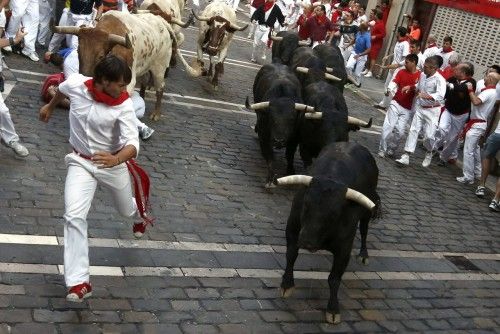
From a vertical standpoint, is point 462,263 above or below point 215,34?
below

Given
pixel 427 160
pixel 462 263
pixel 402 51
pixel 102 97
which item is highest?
pixel 102 97

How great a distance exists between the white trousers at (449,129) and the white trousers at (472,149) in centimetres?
72

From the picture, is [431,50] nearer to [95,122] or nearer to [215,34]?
[215,34]

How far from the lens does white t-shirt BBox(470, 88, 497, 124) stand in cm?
1161

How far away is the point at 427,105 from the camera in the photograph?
1195 centimetres

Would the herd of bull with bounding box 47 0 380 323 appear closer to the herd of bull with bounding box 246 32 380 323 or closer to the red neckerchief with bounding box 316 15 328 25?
the herd of bull with bounding box 246 32 380 323

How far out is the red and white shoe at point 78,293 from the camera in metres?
5.07

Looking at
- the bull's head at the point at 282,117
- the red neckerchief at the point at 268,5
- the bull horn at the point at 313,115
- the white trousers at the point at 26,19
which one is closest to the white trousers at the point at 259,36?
the red neckerchief at the point at 268,5

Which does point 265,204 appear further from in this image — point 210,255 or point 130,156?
point 130,156

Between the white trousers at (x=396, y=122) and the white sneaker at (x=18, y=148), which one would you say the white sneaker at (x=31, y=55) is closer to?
the white sneaker at (x=18, y=148)

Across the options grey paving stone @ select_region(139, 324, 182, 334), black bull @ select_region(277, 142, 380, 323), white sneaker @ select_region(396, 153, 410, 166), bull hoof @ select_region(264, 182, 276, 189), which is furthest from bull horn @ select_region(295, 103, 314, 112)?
grey paving stone @ select_region(139, 324, 182, 334)

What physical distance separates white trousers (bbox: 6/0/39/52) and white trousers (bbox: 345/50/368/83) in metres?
9.86

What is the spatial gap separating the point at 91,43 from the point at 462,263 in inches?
234

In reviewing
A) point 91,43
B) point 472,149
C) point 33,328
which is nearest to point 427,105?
point 472,149
